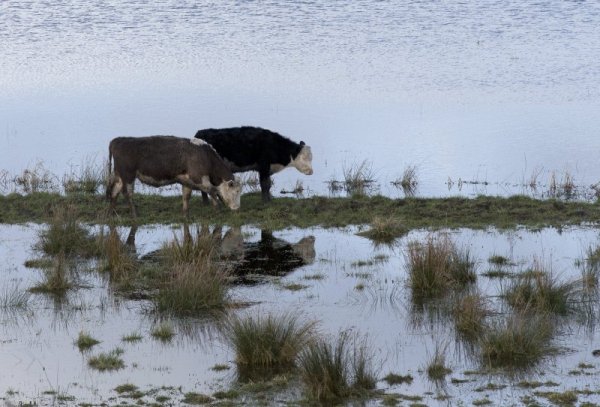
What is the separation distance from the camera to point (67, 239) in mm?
15281

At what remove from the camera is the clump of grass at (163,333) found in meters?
11.6

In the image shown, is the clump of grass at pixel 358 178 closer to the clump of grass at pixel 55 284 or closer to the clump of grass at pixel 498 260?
the clump of grass at pixel 498 260

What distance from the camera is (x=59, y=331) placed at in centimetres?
1187

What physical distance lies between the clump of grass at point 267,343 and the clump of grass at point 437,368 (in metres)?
1.13

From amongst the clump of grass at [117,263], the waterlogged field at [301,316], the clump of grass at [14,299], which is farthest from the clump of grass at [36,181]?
the clump of grass at [14,299]

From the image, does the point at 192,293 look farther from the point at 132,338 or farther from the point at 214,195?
the point at 214,195

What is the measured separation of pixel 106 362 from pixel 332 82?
69.4ft

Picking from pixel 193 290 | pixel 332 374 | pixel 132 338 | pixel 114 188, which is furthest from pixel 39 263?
pixel 332 374

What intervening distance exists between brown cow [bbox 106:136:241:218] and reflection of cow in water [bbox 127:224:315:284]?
1.14m

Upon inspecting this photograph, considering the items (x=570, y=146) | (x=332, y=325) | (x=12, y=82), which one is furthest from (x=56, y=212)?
(x=12, y=82)

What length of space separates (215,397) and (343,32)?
29.8m

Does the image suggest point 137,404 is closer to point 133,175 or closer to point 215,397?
point 215,397

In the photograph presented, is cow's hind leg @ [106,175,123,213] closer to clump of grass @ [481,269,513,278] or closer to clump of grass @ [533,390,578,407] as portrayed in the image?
clump of grass @ [481,269,513,278]

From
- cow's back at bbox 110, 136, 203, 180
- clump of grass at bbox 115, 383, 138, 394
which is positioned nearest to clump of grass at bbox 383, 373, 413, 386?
clump of grass at bbox 115, 383, 138, 394
